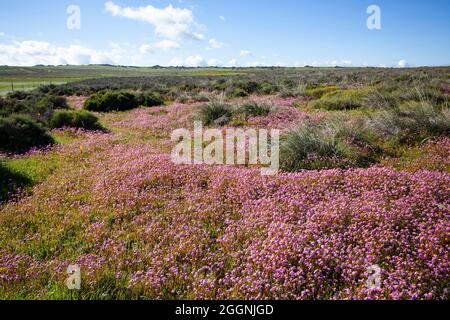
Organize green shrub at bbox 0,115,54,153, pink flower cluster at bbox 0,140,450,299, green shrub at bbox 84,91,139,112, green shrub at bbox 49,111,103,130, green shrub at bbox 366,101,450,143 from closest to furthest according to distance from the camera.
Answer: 1. pink flower cluster at bbox 0,140,450,299
2. green shrub at bbox 366,101,450,143
3. green shrub at bbox 0,115,54,153
4. green shrub at bbox 49,111,103,130
5. green shrub at bbox 84,91,139,112

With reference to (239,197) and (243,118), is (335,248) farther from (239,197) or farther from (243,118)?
(243,118)

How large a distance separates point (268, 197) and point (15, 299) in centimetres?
442

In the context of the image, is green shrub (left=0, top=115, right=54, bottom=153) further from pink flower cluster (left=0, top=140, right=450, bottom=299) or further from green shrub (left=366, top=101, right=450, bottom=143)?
green shrub (left=366, top=101, right=450, bottom=143)

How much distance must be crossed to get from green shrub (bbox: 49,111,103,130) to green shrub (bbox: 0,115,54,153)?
269 cm

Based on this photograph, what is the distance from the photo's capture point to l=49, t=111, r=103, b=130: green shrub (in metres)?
16.3

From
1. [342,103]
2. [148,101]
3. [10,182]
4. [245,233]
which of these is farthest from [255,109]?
[148,101]

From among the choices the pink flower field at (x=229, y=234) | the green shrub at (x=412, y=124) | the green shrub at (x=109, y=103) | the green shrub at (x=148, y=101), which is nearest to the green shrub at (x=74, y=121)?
the green shrub at (x=109, y=103)

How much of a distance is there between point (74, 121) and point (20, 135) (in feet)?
12.7

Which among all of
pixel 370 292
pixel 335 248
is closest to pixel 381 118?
pixel 335 248

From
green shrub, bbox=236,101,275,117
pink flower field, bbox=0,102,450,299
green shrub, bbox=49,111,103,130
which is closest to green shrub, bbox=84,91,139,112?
green shrub, bbox=49,111,103,130

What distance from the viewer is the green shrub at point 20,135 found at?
40.7 ft

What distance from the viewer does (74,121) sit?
16.5 meters

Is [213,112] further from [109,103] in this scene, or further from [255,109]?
[109,103]
